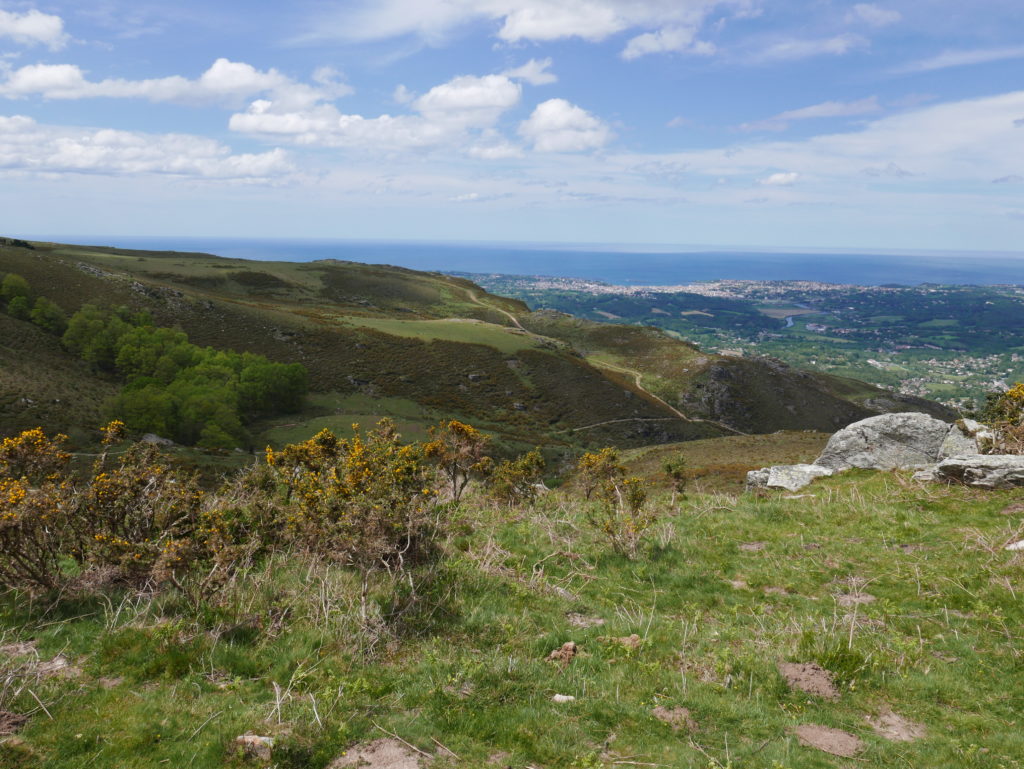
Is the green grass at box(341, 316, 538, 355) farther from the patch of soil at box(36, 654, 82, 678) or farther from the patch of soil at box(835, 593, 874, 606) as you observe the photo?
the patch of soil at box(36, 654, 82, 678)

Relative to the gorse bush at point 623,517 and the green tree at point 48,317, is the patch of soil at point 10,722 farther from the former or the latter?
the green tree at point 48,317

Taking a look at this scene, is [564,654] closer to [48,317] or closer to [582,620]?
[582,620]

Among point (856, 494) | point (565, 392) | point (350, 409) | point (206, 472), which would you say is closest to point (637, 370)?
point (565, 392)

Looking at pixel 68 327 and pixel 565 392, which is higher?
pixel 68 327

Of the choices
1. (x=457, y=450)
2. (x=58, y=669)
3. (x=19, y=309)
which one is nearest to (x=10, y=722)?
(x=58, y=669)

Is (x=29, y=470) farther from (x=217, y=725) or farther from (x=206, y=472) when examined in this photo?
(x=206, y=472)

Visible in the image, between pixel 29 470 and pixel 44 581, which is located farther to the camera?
pixel 29 470

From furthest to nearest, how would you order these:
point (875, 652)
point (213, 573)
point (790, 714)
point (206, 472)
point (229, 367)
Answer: point (229, 367)
point (206, 472)
point (213, 573)
point (875, 652)
point (790, 714)

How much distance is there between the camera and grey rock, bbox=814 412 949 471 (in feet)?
77.2

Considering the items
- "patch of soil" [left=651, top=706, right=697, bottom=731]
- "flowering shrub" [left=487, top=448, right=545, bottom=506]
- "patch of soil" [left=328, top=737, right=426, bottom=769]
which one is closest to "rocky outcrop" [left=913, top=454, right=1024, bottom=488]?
"flowering shrub" [left=487, top=448, right=545, bottom=506]

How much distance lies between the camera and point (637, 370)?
113 meters

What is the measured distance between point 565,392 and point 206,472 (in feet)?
183

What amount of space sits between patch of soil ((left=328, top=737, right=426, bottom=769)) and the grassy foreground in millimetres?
135

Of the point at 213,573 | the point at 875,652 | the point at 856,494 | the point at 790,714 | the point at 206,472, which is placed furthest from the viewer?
the point at 206,472
